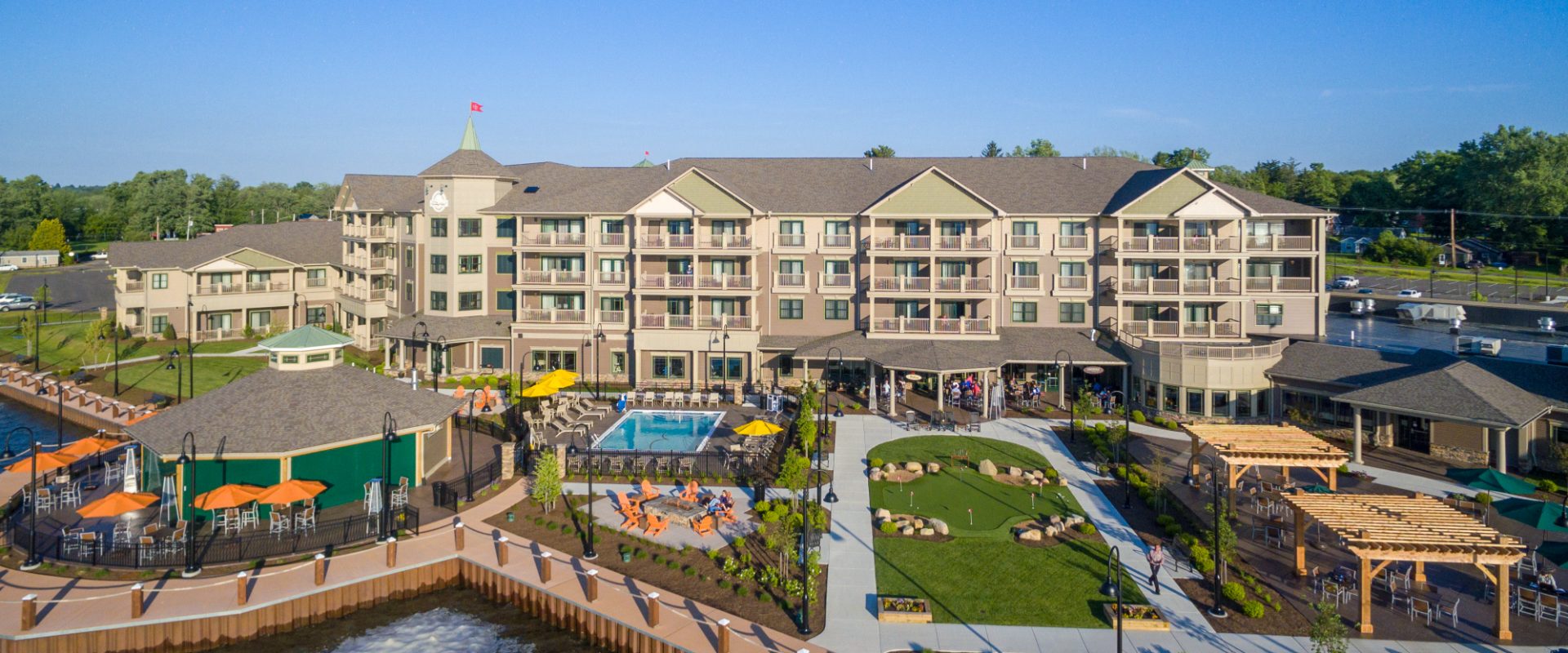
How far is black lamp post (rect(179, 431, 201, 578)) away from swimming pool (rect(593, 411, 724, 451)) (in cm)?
1367

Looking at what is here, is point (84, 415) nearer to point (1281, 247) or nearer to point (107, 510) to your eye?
point (107, 510)

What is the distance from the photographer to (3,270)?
323 ft

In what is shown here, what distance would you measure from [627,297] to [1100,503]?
93.9 ft

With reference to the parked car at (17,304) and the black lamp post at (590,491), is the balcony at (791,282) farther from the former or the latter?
the parked car at (17,304)

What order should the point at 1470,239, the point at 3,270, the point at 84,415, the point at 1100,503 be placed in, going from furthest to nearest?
the point at 1470,239, the point at 3,270, the point at 84,415, the point at 1100,503

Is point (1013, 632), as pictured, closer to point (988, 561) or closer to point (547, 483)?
point (988, 561)

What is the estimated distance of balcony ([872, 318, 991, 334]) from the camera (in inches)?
1811

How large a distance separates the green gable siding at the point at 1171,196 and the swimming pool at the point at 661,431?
2401 centimetres

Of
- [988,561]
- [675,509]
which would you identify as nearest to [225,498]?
[675,509]

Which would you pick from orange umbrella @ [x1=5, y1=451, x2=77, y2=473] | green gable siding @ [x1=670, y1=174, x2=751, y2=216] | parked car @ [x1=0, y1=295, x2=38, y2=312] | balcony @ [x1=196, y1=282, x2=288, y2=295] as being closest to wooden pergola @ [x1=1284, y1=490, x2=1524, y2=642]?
green gable siding @ [x1=670, y1=174, x2=751, y2=216]

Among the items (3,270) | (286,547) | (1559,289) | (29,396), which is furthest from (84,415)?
(1559,289)

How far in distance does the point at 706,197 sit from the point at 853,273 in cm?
900

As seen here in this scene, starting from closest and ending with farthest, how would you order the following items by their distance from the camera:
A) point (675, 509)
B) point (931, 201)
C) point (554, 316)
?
point (675, 509)
point (931, 201)
point (554, 316)

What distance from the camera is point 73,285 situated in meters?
90.1
